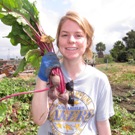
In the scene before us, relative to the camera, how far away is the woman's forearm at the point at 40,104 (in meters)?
1.79

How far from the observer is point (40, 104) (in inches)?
70.8

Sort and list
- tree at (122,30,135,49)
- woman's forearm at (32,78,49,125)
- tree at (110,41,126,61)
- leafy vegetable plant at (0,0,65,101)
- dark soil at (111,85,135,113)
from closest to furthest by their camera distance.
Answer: woman's forearm at (32,78,49,125)
leafy vegetable plant at (0,0,65,101)
dark soil at (111,85,135,113)
tree at (110,41,126,61)
tree at (122,30,135,49)

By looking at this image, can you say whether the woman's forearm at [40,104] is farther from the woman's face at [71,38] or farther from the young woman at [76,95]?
the woman's face at [71,38]

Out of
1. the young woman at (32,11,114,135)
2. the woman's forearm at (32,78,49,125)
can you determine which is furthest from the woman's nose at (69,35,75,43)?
the woman's forearm at (32,78,49,125)

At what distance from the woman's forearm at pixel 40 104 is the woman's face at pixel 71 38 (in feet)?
0.93

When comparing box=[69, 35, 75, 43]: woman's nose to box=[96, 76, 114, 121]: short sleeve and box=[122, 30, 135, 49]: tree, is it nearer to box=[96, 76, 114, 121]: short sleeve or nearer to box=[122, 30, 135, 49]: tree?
box=[96, 76, 114, 121]: short sleeve

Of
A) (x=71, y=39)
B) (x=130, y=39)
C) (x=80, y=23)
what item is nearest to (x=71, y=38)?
(x=71, y=39)

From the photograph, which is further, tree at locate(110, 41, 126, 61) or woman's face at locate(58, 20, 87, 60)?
tree at locate(110, 41, 126, 61)

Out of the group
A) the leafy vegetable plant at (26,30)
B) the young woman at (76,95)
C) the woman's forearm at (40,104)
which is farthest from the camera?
the leafy vegetable plant at (26,30)

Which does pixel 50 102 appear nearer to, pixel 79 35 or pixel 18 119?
pixel 79 35

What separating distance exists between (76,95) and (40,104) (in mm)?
278

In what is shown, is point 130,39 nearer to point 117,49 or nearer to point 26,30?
point 117,49

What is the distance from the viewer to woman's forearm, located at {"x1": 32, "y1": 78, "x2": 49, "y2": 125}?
5.88 feet

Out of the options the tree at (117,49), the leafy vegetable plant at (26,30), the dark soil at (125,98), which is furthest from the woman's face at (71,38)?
the tree at (117,49)
